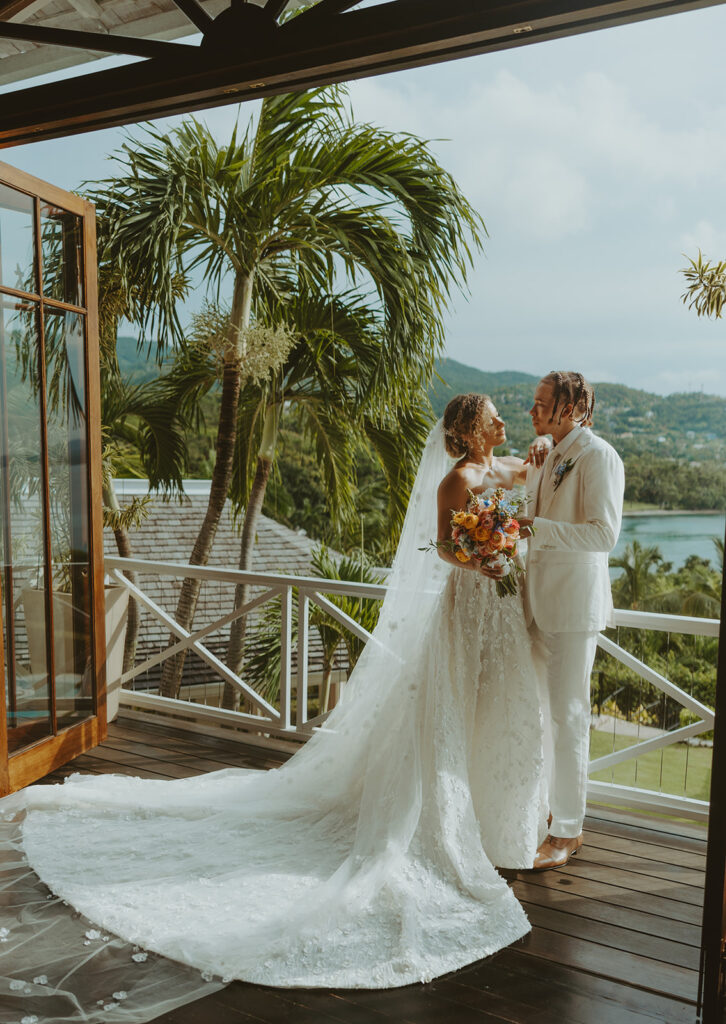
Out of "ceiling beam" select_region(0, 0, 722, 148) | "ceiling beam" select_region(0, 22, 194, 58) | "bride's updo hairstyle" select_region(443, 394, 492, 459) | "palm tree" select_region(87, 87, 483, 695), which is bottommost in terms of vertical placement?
"bride's updo hairstyle" select_region(443, 394, 492, 459)

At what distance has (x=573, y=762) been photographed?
10.5 feet

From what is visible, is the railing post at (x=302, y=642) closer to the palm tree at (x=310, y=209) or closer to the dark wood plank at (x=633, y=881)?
the dark wood plank at (x=633, y=881)

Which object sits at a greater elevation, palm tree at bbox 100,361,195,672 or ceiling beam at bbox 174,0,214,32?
ceiling beam at bbox 174,0,214,32

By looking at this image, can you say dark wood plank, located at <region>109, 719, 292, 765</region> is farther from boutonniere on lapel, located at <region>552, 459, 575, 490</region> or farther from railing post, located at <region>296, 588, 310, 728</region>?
boutonniere on lapel, located at <region>552, 459, 575, 490</region>

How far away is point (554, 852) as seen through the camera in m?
3.21

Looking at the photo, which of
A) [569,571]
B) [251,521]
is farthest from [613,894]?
[251,521]

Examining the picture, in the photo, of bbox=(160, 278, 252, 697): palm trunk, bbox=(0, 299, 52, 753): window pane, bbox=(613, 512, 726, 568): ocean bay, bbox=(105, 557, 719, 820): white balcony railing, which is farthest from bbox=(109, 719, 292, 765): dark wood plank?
bbox=(613, 512, 726, 568): ocean bay

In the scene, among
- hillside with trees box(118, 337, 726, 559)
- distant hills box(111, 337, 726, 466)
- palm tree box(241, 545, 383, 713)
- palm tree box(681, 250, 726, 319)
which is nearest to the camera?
palm tree box(681, 250, 726, 319)

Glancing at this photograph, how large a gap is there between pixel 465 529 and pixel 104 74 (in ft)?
6.14

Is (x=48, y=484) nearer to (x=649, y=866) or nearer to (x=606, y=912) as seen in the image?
(x=606, y=912)

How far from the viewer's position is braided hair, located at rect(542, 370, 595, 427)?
3.23 metres

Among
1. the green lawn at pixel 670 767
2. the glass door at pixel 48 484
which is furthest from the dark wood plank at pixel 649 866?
the green lawn at pixel 670 767

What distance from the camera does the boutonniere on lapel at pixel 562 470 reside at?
318cm

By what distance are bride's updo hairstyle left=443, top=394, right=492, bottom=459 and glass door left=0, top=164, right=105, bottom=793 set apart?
1947 mm
